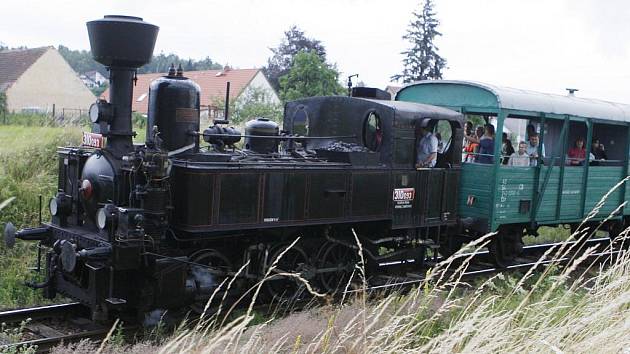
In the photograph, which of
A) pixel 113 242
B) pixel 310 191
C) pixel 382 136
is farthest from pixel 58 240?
pixel 382 136

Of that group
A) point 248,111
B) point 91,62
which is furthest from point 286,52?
point 91,62

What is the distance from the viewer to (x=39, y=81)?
40.5 meters

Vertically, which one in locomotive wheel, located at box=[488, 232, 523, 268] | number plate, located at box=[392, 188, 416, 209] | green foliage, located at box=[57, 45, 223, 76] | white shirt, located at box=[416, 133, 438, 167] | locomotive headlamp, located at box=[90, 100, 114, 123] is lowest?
locomotive wheel, located at box=[488, 232, 523, 268]

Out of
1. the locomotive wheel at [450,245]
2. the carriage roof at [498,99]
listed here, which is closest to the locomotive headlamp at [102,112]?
the locomotive wheel at [450,245]

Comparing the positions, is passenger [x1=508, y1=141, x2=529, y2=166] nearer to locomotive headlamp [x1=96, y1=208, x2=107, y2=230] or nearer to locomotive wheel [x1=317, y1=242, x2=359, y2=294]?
locomotive wheel [x1=317, y1=242, x2=359, y2=294]

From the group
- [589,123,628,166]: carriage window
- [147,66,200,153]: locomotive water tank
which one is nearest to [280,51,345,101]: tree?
[589,123,628,166]: carriage window

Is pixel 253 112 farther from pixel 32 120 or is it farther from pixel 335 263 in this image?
pixel 335 263

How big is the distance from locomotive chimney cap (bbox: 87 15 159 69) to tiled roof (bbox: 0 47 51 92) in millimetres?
35550

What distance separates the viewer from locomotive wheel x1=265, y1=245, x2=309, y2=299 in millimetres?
8094

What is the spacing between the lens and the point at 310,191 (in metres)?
8.07

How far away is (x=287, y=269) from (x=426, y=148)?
2.94m

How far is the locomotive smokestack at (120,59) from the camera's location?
6.93 metres

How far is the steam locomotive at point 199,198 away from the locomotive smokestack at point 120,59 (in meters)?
0.01

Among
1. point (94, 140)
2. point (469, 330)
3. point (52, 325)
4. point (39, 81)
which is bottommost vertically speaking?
point (52, 325)
